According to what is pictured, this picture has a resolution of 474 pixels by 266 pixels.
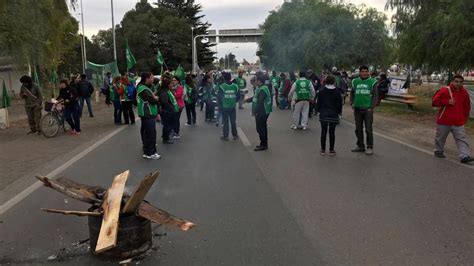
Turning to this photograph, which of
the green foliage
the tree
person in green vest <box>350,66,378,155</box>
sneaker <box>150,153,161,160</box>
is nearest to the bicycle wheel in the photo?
sneaker <box>150,153,161,160</box>

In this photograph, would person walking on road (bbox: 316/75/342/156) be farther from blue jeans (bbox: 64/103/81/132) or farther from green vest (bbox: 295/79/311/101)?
blue jeans (bbox: 64/103/81/132)

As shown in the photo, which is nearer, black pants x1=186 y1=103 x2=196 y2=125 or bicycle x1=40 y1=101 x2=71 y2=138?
bicycle x1=40 y1=101 x2=71 y2=138

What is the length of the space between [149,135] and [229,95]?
132 inches

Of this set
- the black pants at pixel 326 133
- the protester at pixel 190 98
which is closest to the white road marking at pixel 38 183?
the protester at pixel 190 98

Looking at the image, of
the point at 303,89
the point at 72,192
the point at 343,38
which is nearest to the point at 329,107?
the point at 303,89

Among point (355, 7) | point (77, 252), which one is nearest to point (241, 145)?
point (77, 252)

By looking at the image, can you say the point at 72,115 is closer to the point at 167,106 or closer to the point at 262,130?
the point at 167,106

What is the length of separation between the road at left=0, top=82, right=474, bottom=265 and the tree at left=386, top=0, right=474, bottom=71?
7.85 meters

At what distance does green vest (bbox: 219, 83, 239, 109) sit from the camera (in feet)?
40.9

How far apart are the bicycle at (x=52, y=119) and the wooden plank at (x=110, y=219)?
30.3 feet

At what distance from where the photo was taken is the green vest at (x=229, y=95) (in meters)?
12.5

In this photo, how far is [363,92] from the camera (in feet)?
33.2

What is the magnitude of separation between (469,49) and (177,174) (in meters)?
12.3

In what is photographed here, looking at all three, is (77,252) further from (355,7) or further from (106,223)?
(355,7)
